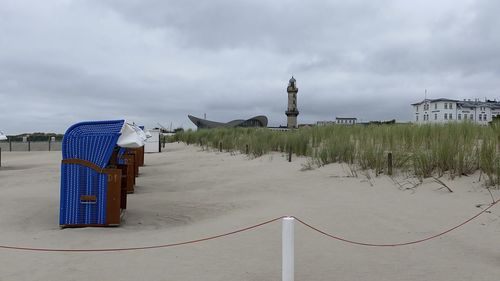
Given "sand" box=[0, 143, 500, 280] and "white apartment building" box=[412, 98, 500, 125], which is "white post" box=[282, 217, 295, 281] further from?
"white apartment building" box=[412, 98, 500, 125]

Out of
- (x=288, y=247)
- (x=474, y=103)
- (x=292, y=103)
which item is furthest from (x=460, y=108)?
(x=288, y=247)

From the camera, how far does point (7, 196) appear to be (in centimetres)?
1098

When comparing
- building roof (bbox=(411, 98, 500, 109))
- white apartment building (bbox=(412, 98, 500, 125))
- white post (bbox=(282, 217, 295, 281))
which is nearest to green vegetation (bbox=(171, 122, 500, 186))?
white post (bbox=(282, 217, 295, 281))

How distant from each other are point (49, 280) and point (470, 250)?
4.77m

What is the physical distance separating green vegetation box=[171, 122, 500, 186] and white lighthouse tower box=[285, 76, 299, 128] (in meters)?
64.4

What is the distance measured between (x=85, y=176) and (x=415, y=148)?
283 inches

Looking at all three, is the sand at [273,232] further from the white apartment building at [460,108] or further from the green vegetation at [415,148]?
the white apartment building at [460,108]

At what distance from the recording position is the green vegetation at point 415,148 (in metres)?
9.00

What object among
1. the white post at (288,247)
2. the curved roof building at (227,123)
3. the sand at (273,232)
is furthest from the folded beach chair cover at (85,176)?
the curved roof building at (227,123)

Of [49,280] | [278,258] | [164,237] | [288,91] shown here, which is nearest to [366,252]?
[278,258]

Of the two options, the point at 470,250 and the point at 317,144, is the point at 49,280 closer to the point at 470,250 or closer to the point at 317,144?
the point at 470,250

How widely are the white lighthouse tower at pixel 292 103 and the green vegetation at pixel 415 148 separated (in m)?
64.4

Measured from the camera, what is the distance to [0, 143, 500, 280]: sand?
203 inches

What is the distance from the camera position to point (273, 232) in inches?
272
